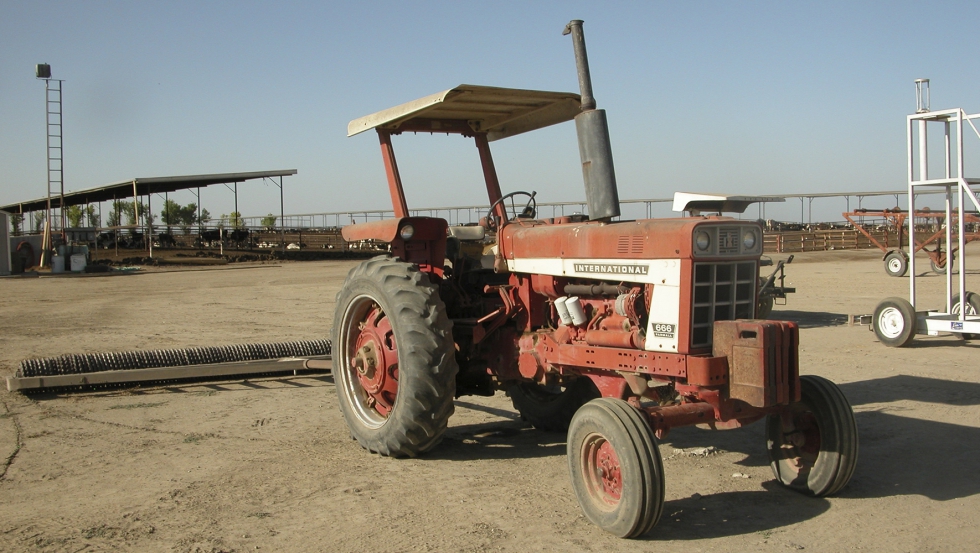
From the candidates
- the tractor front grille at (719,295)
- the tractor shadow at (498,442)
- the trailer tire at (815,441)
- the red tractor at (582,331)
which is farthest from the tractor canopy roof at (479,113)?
the trailer tire at (815,441)

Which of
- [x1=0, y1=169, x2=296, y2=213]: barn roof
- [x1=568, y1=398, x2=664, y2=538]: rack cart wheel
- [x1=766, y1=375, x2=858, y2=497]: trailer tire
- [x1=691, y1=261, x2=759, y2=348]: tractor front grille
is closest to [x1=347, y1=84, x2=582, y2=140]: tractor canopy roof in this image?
[x1=691, y1=261, x2=759, y2=348]: tractor front grille

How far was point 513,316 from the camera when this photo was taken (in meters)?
5.68

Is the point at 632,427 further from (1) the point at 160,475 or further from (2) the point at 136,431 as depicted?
(2) the point at 136,431

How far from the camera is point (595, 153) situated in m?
4.79

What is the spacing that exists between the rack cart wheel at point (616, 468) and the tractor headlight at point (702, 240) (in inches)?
36.6

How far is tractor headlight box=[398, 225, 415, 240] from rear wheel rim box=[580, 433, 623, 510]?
2.19 meters

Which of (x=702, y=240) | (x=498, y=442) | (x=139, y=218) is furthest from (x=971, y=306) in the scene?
(x=139, y=218)

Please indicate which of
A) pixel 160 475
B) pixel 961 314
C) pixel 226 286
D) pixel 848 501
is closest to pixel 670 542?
pixel 848 501

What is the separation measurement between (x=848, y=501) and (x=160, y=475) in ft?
13.8

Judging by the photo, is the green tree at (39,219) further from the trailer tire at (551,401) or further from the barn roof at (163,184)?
the trailer tire at (551,401)

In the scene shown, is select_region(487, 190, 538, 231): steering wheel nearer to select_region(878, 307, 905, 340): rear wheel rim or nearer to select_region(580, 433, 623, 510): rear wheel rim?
select_region(580, 433, 623, 510): rear wheel rim

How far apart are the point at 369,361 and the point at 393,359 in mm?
241

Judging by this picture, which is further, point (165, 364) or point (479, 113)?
point (165, 364)

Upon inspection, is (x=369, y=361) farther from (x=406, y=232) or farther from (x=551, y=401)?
(x=551, y=401)
